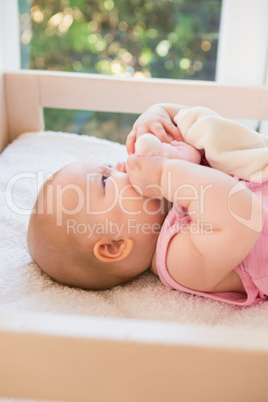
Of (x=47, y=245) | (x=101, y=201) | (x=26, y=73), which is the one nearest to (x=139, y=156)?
(x=101, y=201)

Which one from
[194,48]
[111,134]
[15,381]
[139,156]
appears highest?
[194,48]

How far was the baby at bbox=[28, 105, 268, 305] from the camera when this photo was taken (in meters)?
0.74

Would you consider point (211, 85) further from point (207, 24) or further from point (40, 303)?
point (40, 303)

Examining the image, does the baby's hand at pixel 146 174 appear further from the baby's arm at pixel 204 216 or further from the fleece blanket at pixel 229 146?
the fleece blanket at pixel 229 146

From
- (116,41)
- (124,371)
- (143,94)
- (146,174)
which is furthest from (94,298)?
(116,41)

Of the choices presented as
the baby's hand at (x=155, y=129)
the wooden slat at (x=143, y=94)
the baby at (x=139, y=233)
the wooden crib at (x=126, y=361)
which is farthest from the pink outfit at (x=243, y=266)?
the wooden slat at (x=143, y=94)

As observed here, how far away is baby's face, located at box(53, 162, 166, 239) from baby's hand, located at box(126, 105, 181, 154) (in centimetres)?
10

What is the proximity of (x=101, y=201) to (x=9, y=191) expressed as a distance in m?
0.37

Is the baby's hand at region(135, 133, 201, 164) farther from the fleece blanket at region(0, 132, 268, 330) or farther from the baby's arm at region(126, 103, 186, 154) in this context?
the fleece blanket at region(0, 132, 268, 330)

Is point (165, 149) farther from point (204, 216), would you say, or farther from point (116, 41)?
point (116, 41)

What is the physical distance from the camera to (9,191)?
107 centimetres

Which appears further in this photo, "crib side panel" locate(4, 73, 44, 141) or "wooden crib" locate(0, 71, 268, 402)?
"crib side panel" locate(4, 73, 44, 141)

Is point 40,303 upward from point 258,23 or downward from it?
downward

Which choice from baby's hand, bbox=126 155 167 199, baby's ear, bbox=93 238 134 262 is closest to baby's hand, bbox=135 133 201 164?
baby's hand, bbox=126 155 167 199
